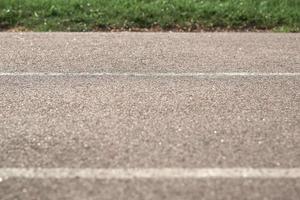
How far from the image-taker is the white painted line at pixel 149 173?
3.89 metres

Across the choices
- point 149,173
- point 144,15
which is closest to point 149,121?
point 149,173

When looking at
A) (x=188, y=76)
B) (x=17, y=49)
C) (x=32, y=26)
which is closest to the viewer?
(x=188, y=76)

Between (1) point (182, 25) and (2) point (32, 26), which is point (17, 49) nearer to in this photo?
(2) point (32, 26)

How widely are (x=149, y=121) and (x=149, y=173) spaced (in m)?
1.00

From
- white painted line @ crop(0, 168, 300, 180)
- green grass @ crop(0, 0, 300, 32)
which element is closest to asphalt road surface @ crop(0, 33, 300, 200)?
white painted line @ crop(0, 168, 300, 180)

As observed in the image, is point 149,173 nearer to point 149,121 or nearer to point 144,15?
point 149,121

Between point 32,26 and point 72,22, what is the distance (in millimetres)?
693

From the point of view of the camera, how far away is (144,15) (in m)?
9.42

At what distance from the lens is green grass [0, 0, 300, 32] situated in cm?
912

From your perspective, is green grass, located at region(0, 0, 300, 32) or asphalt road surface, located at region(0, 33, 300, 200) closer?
asphalt road surface, located at region(0, 33, 300, 200)

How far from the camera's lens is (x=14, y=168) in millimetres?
3996

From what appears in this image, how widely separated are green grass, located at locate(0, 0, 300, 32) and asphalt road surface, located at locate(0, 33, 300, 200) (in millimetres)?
1418

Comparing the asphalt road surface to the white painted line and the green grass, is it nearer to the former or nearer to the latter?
the white painted line

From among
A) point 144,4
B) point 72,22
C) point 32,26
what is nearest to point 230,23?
point 144,4
